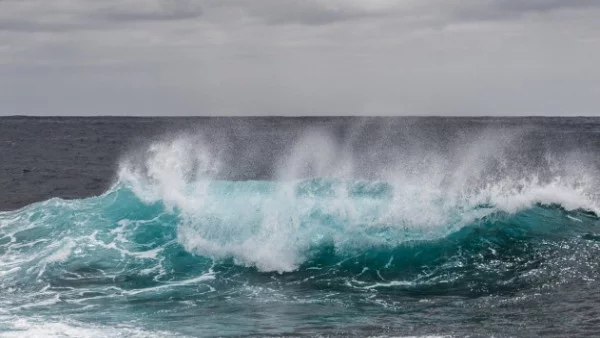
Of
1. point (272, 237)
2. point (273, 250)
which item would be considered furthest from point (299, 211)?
point (273, 250)

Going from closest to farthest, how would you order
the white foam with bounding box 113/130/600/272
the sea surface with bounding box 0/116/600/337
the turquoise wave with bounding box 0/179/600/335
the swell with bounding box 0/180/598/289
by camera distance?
the sea surface with bounding box 0/116/600/337 < the turquoise wave with bounding box 0/179/600/335 < the swell with bounding box 0/180/598/289 < the white foam with bounding box 113/130/600/272

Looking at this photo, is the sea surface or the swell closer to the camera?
the sea surface

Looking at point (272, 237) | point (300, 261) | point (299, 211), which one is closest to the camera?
point (300, 261)

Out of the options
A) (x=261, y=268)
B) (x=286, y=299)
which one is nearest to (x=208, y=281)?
(x=261, y=268)

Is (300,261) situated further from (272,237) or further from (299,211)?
(299,211)

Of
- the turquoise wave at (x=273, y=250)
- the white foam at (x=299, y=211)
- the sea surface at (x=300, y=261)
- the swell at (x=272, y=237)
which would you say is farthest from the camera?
the white foam at (x=299, y=211)

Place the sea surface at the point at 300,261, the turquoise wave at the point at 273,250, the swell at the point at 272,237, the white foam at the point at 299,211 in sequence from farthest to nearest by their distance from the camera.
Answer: the white foam at the point at 299,211
the swell at the point at 272,237
the turquoise wave at the point at 273,250
the sea surface at the point at 300,261

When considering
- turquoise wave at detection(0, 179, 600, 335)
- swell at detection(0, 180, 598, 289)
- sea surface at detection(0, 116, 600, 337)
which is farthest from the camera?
swell at detection(0, 180, 598, 289)

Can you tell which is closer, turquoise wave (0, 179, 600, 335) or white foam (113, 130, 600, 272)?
turquoise wave (0, 179, 600, 335)

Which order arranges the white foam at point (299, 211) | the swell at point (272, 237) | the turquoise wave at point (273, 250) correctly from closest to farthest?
the turquoise wave at point (273, 250)
the swell at point (272, 237)
the white foam at point (299, 211)

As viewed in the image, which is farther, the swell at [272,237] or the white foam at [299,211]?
the white foam at [299,211]

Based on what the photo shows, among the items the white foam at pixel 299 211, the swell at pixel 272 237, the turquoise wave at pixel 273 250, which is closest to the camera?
the turquoise wave at pixel 273 250

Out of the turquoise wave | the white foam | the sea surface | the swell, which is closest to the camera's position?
the sea surface

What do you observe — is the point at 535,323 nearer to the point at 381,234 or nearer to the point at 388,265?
the point at 388,265
